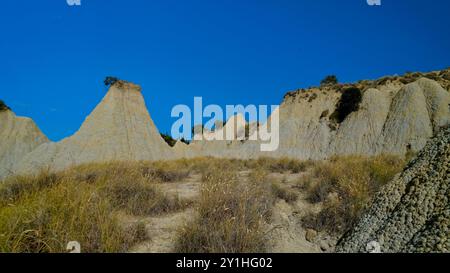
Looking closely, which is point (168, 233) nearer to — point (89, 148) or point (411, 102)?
point (89, 148)

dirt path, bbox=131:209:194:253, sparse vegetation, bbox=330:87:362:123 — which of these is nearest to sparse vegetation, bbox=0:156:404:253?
dirt path, bbox=131:209:194:253

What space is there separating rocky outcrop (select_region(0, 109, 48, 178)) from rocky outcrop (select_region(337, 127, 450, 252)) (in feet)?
121

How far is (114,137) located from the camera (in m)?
27.3

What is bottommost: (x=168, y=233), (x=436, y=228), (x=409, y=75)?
(x=168, y=233)

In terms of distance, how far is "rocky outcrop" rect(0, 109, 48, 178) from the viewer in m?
33.4

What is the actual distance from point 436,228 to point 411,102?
89.3 feet

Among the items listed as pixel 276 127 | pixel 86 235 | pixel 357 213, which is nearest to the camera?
pixel 86 235

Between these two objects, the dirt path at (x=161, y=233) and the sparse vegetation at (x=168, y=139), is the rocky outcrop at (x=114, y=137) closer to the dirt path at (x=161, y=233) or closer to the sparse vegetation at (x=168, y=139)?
the dirt path at (x=161, y=233)

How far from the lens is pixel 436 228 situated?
2.59 meters

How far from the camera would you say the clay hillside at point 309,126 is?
985 inches

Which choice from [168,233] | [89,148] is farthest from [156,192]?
[89,148]

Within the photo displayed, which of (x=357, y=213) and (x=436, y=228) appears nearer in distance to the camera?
(x=436, y=228)
